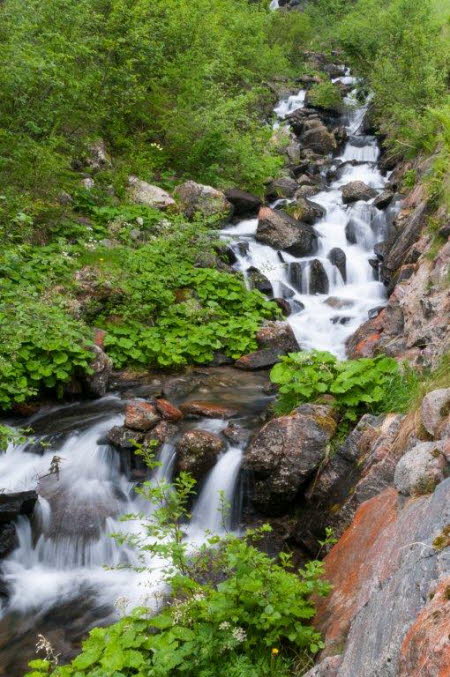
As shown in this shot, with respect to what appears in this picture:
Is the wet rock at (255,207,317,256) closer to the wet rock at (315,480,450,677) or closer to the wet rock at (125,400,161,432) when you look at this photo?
the wet rock at (125,400,161,432)

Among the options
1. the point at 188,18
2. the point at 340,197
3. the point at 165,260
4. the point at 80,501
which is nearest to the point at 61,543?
the point at 80,501

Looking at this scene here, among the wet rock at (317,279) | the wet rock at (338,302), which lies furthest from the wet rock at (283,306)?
the wet rock at (317,279)

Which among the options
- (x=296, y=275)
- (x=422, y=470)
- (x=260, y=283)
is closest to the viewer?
(x=422, y=470)

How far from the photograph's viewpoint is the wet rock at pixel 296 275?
524 inches

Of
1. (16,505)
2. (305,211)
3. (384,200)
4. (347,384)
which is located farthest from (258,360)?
(384,200)

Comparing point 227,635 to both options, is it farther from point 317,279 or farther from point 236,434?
point 317,279

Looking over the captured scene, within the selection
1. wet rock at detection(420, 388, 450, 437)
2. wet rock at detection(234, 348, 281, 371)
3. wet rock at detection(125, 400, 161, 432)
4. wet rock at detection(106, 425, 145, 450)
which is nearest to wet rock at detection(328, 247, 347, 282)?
wet rock at detection(234, 348, 281, 371)

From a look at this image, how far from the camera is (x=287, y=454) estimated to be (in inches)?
251

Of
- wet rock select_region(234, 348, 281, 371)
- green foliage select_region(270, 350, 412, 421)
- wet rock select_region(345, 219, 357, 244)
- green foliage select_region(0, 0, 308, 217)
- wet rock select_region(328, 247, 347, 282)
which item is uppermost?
green foliage select_region(0, 0, 308, 217)

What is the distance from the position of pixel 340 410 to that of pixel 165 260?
6.10 m

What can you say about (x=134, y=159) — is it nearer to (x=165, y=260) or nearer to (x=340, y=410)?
(x=165, y=260)

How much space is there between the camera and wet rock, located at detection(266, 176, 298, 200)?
16.5 m

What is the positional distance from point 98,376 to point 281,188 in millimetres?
10156

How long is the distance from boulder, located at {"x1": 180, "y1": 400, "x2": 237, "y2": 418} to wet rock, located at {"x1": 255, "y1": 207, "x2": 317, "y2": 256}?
21.3ft
